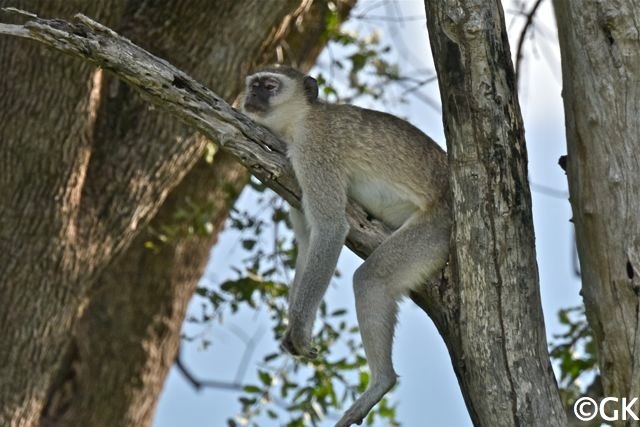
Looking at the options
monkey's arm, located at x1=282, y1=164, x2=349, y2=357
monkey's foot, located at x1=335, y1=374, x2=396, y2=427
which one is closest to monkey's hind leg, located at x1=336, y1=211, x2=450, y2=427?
monkey's foot, located at x1=335, y1=374, x2=396, y2=427

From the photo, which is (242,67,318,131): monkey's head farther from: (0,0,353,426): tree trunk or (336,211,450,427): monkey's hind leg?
(336,211,450,427): monkey's hind leg

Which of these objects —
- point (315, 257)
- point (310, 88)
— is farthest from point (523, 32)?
point (315, 257)

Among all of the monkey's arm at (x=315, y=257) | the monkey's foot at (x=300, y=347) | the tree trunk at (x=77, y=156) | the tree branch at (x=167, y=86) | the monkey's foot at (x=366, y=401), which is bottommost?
the monkey's foot at (x=366, y=401)

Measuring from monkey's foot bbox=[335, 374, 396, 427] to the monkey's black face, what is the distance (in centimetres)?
181

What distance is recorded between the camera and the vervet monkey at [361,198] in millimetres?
6152

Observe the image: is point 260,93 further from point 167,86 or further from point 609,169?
point 609,169

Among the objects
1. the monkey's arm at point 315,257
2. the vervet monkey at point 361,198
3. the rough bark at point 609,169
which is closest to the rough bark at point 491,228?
the rough bark at point 609,169

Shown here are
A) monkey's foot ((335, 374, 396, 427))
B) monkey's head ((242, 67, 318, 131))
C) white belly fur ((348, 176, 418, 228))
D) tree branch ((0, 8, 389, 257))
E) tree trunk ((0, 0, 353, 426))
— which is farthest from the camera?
tree trunk ((0, 0, 353, 426))

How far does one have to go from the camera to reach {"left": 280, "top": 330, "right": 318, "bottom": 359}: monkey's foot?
634 cm

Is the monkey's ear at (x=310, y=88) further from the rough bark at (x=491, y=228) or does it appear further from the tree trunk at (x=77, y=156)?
the rough bark at (x=491, y=228)

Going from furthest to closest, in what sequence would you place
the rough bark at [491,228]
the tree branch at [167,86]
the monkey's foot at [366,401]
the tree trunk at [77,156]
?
the tree trunk at [77,156], the monkey's foot at [366,401], the tree branch at [167,86], the rough bark at [491,228]

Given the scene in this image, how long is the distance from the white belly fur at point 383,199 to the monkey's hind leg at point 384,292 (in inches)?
17.3

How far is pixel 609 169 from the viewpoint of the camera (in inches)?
225

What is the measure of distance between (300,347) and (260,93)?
1572 millimetres
